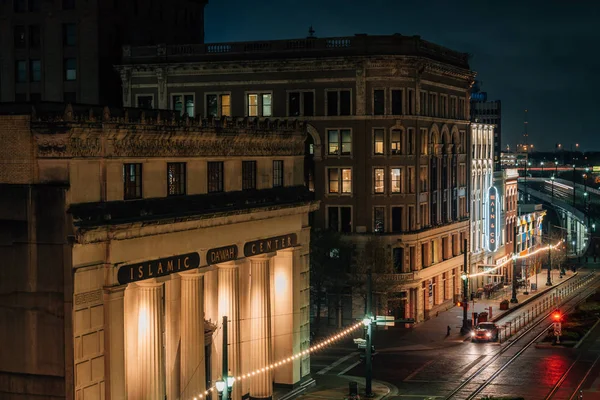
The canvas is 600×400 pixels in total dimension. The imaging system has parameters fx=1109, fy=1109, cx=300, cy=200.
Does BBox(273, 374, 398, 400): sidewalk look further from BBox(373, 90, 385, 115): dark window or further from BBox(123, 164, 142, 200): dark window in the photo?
BBox(373, 90, 385, 115): dark window

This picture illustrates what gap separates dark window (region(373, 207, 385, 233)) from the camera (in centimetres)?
9182

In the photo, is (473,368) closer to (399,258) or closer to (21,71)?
(399,258)

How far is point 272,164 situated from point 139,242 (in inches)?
628

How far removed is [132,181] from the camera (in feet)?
156

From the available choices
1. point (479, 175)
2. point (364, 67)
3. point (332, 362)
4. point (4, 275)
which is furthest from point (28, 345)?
point (479, 175)

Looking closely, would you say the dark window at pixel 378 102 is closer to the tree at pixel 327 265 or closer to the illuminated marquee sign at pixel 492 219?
the tree at pixel 327 265

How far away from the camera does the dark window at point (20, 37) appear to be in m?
98.8

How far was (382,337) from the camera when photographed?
8588 cm

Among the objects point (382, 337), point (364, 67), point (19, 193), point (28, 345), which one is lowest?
point (382, 337)

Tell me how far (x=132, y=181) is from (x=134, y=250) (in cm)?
327

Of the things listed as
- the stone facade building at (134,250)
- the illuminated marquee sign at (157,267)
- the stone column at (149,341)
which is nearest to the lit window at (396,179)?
the stone facade building at (134,250)

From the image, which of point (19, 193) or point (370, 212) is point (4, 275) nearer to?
point (19, 193)

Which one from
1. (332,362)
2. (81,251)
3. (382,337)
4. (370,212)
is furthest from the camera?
(370,212)

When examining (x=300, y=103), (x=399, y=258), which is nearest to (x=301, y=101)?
(x=300, y=103)
